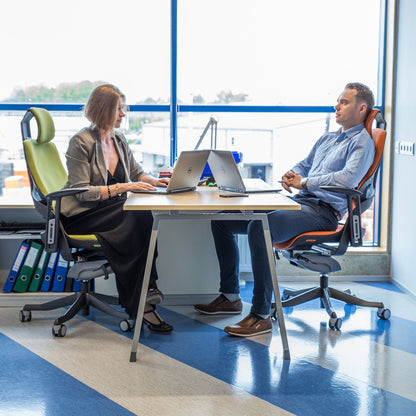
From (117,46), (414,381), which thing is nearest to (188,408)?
(414,381)

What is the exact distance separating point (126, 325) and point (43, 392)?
2.54 feet

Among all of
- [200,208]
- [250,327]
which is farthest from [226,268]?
[200,208]

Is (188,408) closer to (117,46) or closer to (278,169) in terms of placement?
(278,169)

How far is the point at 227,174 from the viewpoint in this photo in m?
3.22

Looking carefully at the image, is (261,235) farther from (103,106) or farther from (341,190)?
(103,106)

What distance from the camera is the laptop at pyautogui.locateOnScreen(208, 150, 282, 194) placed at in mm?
3119

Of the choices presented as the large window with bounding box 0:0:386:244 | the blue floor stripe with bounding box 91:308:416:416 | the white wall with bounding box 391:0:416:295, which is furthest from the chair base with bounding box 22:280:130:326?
the white wall with bounding box 391:0:416:295

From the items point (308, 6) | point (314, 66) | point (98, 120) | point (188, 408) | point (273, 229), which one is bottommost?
point (188, 408)

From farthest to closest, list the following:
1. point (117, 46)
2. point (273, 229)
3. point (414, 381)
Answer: point (117, 46) → point (273, 229) → point (414, 381)

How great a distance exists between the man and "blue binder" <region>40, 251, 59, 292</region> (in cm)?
91

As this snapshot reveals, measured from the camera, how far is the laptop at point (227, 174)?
10.2 feet

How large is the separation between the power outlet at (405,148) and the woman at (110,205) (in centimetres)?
156

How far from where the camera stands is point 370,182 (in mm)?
3434

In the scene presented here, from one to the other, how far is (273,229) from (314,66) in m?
1.49
